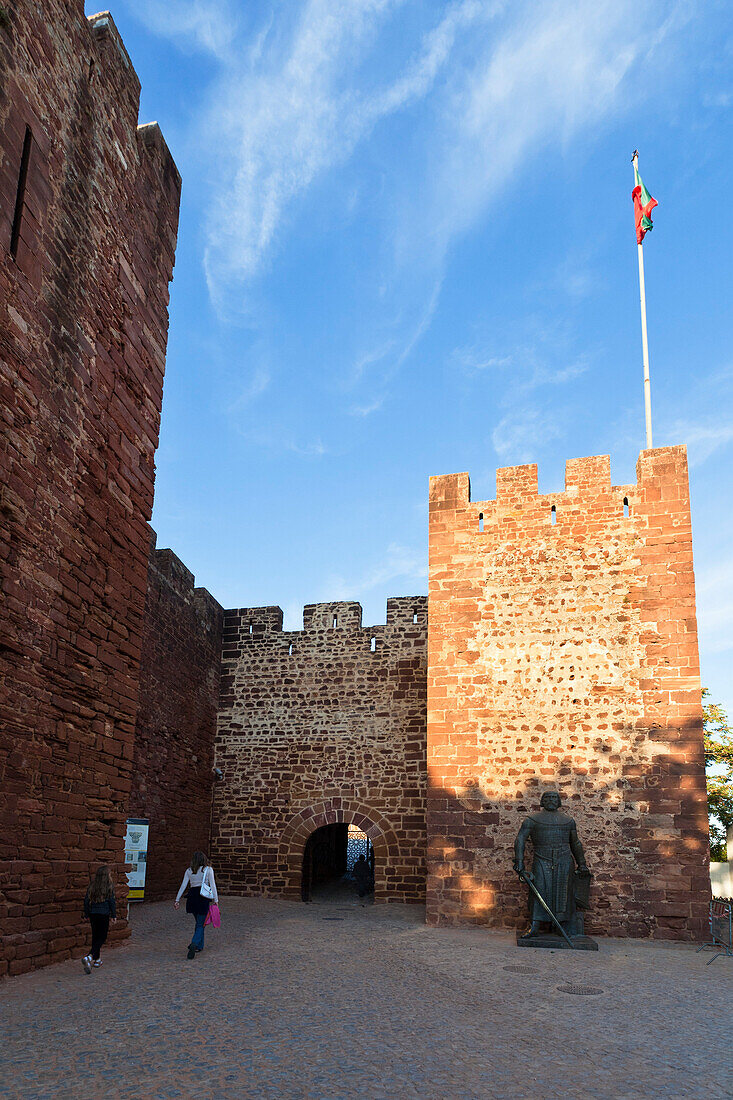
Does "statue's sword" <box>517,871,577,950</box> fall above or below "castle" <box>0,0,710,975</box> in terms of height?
below

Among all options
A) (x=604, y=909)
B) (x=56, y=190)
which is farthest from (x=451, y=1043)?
(x=56, y=190)

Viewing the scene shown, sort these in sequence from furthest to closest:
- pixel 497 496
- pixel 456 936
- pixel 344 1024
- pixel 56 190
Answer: pixel 497 496 < pixel 456 936 < pixel 56 190 < pixel 344 1024

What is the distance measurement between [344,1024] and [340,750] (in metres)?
10.5

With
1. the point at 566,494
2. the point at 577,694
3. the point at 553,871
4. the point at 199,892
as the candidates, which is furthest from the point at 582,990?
the point at 566,494

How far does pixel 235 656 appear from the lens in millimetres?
17141

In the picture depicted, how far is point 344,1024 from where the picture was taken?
213 inches

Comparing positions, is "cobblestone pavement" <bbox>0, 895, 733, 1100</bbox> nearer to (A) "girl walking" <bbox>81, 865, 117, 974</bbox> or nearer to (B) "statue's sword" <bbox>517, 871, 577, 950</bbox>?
(A) "girl walking" <bbox>81, 865, 117, 974</bbox>

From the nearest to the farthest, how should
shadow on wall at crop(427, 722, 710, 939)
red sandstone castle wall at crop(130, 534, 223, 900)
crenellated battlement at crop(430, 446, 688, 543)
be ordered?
shadow on wall at crop(427, 722, 710, 939) → crenellated battlement at crop(430, 446, 688, 543) → red sandstone castle wall at crop(130, 534, 223, 900)

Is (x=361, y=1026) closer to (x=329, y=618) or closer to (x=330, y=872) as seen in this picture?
(x=329, y=618)

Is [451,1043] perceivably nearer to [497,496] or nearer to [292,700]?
[497,496]

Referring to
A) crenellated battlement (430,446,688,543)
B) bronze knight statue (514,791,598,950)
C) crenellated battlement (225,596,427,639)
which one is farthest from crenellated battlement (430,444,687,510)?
bronze knight statue (514,791,598,950)

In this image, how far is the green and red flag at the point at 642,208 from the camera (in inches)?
587

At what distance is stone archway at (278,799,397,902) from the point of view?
14.9 metres

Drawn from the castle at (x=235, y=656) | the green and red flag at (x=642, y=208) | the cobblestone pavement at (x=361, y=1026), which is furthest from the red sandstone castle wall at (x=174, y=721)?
the green and red flag at (x=642, y=208)
